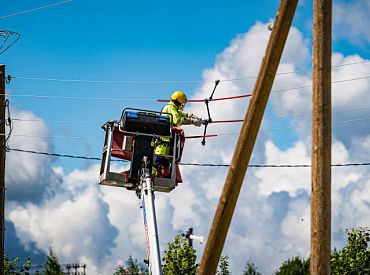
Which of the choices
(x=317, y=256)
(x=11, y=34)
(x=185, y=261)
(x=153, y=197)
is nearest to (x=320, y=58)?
(x=317, y=256)

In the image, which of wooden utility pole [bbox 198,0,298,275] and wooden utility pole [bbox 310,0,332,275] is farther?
wooden utility pole [bbox 198,0,298,275]

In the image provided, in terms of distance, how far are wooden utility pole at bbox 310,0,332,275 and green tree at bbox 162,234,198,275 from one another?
21.4m

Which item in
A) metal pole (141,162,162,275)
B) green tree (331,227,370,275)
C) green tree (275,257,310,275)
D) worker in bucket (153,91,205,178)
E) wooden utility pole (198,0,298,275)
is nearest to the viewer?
wooden utility pole (198,0,298,275)

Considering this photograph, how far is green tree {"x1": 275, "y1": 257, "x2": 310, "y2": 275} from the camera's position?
67.6 m

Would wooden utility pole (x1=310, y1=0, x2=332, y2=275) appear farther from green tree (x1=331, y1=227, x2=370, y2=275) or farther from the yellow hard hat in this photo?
green tree (x1=331, y1=227, x2=370, y2=275)

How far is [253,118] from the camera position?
10.5 metres

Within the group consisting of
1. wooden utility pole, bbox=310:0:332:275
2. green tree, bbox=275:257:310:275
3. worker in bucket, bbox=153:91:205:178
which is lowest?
wooden utility pole, bbox=310:0:332:275

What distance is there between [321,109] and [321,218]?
4.23 ft

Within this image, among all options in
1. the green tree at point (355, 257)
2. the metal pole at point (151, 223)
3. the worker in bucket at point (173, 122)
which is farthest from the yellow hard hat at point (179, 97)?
the green tree at point (355, 257)

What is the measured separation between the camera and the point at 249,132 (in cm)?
1050

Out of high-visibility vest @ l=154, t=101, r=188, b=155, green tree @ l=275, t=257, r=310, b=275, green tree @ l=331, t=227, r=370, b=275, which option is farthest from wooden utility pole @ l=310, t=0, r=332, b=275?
green tree @ l=275, t=257, r=310, b=275

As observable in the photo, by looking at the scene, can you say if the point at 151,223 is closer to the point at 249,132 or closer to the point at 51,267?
the point at 249,132

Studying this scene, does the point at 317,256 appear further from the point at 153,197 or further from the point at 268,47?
the point at 153,197

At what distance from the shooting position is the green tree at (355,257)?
28984 mm
